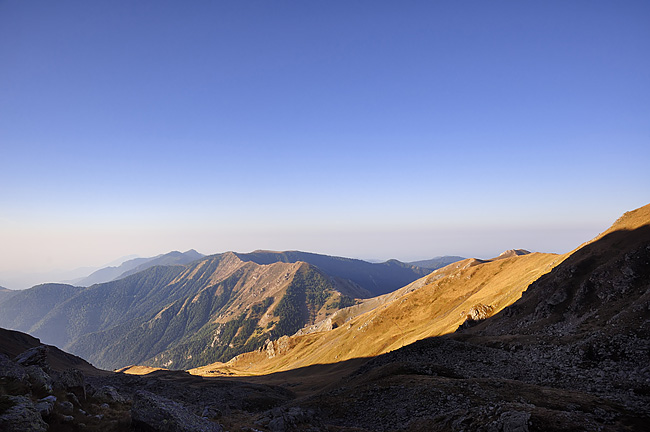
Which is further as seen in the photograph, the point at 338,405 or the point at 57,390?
the point at 338,405

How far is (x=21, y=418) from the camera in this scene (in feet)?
41.2

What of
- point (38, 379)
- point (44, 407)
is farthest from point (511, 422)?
point (38, 379)

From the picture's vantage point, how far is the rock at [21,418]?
12133 millimetres

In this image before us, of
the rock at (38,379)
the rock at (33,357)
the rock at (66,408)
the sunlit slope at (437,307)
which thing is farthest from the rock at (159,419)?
Answer: the sunlit slope at (437,307)

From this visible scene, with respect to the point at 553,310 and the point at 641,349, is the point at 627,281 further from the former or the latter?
the point at 641,349

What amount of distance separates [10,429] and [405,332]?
109277 mm

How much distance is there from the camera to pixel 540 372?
3062 cm

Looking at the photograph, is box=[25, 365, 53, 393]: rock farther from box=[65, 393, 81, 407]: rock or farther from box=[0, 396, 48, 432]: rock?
box=[0, 396, 48, 432]: rock

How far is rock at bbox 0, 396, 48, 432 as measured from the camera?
1213 centimetres

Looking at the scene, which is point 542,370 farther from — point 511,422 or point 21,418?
point 21,418

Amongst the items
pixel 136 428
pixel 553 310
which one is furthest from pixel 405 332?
pixel 136 428

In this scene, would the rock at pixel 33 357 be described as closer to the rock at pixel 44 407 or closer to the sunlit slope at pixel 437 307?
the rock at pixel 44 407

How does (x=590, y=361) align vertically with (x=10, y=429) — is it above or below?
below

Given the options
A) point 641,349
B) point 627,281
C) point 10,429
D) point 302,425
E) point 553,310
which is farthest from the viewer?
point 553,310
